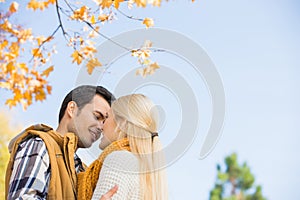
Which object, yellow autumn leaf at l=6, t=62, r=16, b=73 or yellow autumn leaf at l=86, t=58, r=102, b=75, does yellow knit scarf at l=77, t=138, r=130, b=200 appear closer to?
yellow autumn leaf at l=86, t=58, r=102, b=75

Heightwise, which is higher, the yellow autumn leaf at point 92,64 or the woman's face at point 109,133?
the yellow autumn leaf at point 92,64

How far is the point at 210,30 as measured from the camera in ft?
47.8

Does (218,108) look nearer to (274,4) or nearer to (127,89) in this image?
(127,89)

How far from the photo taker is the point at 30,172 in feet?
4.55

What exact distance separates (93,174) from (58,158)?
12 centimetres

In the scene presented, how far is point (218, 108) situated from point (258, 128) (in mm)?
18934

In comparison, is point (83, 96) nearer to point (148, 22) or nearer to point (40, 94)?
point (148, 22)

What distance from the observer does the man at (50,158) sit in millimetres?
1385

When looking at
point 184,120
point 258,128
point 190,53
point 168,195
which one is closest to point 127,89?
point 184,120

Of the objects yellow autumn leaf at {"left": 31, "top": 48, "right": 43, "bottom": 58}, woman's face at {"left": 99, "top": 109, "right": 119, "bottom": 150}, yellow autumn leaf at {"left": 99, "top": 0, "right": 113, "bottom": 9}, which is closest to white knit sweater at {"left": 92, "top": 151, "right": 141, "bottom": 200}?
woman's face at {"left": 99, "top": 109, "right": 119, "bottom": 150}

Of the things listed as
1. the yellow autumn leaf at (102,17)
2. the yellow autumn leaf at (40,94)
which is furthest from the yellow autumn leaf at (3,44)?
the yellow autumn leaf at (102,17)

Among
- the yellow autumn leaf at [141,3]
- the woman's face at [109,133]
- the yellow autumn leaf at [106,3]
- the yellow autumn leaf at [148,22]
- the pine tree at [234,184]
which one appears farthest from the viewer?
the pine tree at [234,184]

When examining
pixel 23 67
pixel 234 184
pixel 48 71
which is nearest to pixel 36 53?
pixel 48 71

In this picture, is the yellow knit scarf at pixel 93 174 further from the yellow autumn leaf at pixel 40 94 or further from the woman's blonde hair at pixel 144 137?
the yellow autumn leaf at pixel 40 94
